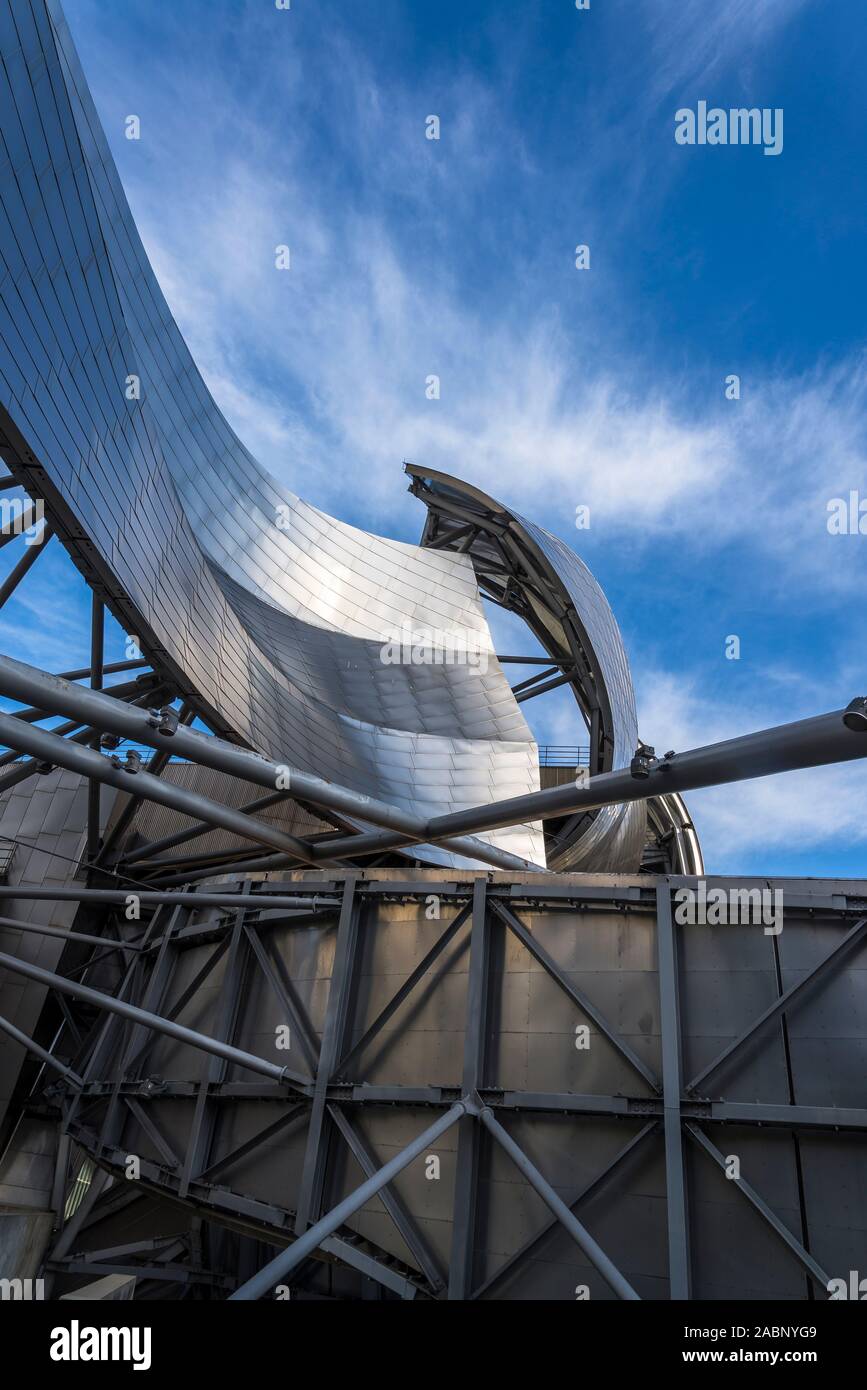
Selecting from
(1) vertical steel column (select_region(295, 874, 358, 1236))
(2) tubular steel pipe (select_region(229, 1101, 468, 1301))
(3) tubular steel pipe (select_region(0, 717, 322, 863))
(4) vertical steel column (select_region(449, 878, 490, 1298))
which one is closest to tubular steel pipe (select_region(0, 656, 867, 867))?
(3) tubular steel pipe (select_region(0, 717, 322, 863))

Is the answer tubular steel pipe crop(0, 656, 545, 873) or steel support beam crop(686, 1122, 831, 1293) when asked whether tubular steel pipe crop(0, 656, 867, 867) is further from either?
steel support beam crop(686, 1122, 831, 1293)

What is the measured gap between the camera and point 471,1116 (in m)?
11.6

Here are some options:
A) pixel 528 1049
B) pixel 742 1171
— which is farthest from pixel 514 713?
pixel 742 1171

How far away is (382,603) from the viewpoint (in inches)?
1030

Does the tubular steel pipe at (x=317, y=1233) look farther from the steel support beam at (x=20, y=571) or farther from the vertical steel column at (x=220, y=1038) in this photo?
the steel support beam at (x=20, y=571)

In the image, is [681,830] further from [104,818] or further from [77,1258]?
[77,1258]

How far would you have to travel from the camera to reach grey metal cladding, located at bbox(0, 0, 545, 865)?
10172 millimetres

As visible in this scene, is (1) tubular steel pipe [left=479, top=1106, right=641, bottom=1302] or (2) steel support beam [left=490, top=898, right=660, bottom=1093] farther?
(2) steel support beam [left=490, top=898, right=660, bottom=1093]

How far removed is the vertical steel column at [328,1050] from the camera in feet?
39.6

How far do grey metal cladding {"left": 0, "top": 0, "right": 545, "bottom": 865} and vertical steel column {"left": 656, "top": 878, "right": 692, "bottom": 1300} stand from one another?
9747 mm

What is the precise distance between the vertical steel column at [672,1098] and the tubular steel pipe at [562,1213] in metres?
0.67

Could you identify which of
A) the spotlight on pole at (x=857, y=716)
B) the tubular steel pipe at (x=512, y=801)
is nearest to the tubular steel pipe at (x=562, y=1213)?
the tubular steel pipe at (x=512, y=801)

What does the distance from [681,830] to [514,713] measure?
22.8m

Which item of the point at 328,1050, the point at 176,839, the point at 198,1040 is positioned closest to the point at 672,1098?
the point at 328,1050
